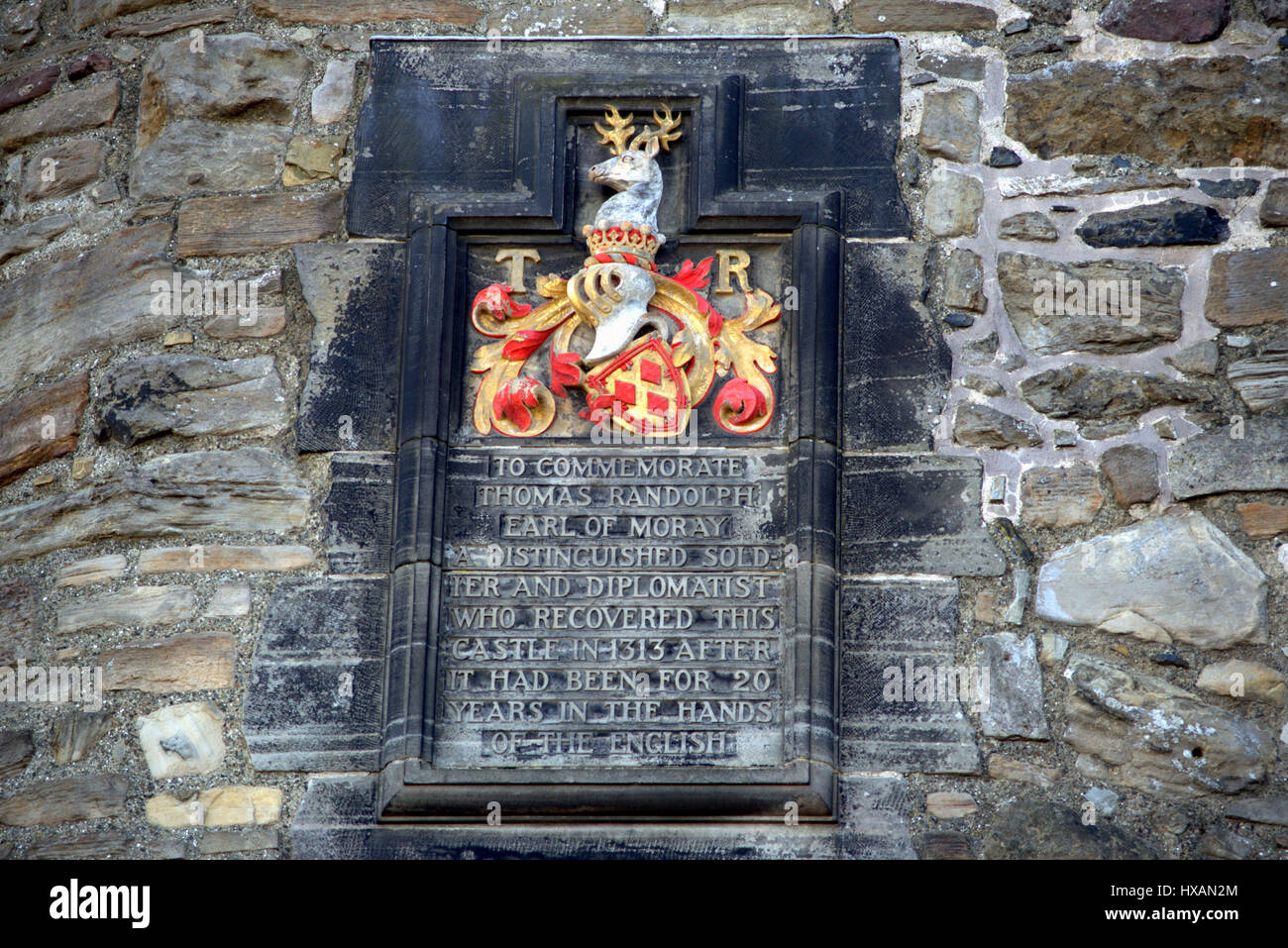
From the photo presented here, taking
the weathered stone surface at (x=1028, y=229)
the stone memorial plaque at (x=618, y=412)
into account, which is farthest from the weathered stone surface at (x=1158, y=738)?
the weathered stone surface at (x=1028, y=229)

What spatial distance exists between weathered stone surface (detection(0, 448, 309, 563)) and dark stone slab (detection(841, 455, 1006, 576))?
165 cm

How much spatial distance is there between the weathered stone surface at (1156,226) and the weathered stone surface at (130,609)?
9.71 ft

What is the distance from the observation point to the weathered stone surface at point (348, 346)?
5.74 meters

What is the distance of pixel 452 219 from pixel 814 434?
134 centimetres

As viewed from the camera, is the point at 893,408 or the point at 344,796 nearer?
the point at 344,796

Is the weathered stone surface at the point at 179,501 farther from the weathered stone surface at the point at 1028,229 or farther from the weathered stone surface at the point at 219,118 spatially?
the weathered stone surface at the point at 1028,229

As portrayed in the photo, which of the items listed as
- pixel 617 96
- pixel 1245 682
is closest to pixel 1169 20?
pixel 617 96

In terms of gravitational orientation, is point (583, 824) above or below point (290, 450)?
below

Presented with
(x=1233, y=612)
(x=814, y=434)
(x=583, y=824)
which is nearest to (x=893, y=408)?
(x=814, y=434)

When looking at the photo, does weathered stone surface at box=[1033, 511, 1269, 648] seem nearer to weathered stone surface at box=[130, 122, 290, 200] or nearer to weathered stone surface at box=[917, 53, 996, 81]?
weathered stone surface at box=[917, 53, 996, 81]

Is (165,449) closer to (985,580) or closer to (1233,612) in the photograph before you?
(985,580)

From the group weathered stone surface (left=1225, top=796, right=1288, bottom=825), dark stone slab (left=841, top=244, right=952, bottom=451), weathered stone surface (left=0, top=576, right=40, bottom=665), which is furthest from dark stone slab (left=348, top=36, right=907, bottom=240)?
weathered stone surface (left=1225, top=796, right=1288, bottom=825)

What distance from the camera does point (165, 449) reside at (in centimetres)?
579

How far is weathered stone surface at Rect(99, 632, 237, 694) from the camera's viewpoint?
17.9 feet
